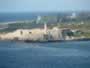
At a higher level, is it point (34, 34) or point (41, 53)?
point (34, 34)

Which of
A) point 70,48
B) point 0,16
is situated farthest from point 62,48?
point 0,16

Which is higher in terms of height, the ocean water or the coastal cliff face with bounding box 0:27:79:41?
the coastal cliff face with bounding box 0:27:79:41

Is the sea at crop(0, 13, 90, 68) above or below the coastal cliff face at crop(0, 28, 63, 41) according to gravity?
below

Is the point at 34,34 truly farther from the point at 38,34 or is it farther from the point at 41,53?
the point at 41,53

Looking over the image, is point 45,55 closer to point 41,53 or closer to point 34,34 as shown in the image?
point 41,53

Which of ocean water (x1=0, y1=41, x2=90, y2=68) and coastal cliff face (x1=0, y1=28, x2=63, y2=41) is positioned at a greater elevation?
coastal cliff face (x1=0, y1=28, x2=63, y2=41)

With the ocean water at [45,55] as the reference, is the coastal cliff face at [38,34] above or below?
above

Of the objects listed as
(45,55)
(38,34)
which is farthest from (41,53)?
(38,34)
